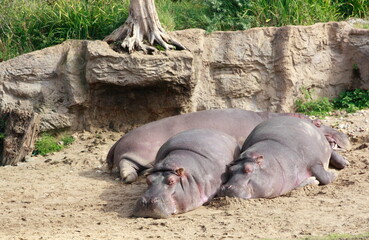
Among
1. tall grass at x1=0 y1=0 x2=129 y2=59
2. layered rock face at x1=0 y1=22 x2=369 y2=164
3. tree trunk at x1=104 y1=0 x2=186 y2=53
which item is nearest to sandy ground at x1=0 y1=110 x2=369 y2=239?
layered rock face at x1=0 y1=22 x2=369 y2=164

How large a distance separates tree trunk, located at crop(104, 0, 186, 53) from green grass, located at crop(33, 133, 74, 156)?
1.64 metres

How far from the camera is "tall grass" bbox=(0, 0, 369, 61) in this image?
11.1 m

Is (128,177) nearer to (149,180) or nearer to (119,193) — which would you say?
(119,193)

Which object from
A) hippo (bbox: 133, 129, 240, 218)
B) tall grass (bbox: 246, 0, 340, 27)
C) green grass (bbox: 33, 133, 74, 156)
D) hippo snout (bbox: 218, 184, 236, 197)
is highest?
tall grass (bbox: 246, 0, 340, 27)

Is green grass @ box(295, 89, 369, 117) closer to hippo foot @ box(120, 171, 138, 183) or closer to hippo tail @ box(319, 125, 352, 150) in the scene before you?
hippo tail @ box(319, 125, 352, 150)

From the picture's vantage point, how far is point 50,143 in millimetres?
10109

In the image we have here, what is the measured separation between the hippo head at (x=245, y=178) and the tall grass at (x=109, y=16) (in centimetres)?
462

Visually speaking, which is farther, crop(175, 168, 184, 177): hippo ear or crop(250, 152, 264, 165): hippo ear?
crop(250, 152, 264, 165): hippo ear

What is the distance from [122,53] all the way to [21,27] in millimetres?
2240

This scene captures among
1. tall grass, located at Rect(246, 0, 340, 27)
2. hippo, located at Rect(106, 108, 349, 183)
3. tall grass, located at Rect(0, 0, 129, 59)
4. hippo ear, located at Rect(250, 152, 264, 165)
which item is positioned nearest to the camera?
hippo ear, located at Rect(250, 152, 264, 165)

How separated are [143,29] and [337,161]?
379 cm

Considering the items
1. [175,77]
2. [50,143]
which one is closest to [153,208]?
[175,77]

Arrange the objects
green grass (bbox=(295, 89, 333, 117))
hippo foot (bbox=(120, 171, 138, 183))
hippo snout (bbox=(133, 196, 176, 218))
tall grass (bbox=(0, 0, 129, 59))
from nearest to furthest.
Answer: hippo snout (bbox=(133, 196, 176, 218)) < hippo foot (bbox=(120, 171, 138, 183)) < green grass (bbox=(295, 89, 333, 117)) < tall grass (bbox=(0, 0, 129, 59))

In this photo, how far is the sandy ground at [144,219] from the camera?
5.75m
